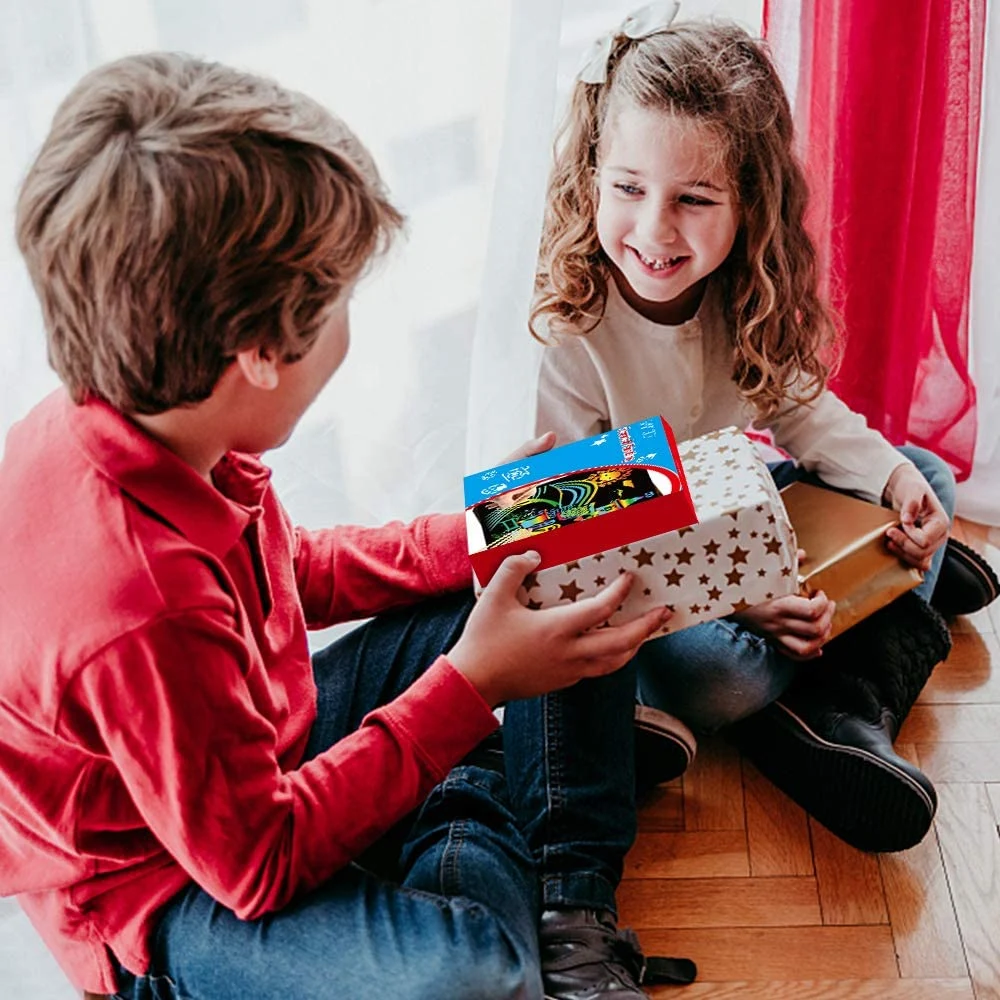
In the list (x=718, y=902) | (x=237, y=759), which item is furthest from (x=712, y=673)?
(x=237, y=759)

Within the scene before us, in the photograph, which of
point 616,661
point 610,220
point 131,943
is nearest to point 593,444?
point 616,661

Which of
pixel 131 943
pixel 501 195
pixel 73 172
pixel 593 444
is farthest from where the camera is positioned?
pixel 501 195

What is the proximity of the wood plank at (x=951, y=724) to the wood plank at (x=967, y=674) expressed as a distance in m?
0.01

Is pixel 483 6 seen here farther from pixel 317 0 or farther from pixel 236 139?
pixel 236 139

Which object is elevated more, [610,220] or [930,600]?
[610,220]

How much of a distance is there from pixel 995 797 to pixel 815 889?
8.6 inches

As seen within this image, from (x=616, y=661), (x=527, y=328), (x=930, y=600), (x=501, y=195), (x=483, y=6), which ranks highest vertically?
(x=483, y=6)

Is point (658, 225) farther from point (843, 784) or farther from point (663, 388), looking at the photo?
point (843, 784)

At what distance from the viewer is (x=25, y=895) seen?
3.26 feet

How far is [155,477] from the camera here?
86 centimetres

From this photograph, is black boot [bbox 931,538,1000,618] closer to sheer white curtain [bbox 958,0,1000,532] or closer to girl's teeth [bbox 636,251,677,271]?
sheer white curtain [bbox 958,0,1000,532]

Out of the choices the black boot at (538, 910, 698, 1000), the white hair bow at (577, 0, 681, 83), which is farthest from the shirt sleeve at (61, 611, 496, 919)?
the white hair bow at (577, 0, 681, 83)

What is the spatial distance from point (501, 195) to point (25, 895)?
2.28 feet

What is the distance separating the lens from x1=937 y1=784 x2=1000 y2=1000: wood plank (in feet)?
3.75
